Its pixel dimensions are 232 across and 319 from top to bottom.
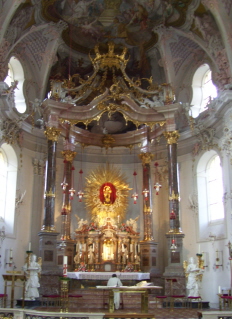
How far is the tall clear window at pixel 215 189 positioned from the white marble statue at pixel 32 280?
766 cm

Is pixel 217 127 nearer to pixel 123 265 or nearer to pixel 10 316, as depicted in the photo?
pixel 123 265

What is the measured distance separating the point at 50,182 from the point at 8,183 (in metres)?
2.58

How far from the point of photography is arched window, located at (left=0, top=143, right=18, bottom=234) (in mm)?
16719

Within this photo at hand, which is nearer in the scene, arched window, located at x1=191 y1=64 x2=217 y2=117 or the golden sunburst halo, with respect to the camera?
the golden sunburst halo

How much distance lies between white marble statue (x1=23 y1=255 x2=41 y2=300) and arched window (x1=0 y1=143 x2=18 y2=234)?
3.13 metres

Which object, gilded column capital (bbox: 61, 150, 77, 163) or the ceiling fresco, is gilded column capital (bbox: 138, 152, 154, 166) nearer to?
gilded column capital (bbox: 61, 150, 77, 163)

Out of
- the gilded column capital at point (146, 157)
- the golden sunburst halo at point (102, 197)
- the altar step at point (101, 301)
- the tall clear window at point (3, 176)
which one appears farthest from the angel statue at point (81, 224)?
the gilded column capital at point (146, 157)

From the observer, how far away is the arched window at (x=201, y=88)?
1882 cm

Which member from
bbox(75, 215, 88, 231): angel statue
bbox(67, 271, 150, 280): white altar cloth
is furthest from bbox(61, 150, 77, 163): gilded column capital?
bbox(67, 271, 150, 280): white altar cloth

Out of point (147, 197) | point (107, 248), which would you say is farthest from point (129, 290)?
point (147, 197)

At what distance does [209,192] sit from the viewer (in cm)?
1792

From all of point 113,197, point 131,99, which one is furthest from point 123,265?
point 131,99

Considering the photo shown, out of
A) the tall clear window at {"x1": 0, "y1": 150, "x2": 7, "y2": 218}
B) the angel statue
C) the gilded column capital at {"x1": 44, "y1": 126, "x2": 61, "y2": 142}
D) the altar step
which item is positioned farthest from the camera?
the angel statue

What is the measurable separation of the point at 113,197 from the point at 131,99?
4584mm
